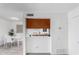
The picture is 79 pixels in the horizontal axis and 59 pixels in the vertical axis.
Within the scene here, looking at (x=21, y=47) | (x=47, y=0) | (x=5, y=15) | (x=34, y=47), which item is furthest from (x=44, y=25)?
(x=47, y=0)

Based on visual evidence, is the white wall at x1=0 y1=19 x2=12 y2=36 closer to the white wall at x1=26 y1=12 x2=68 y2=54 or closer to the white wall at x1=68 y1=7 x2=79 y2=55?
the white wall at x1=26 y1=12 x2=68 y2=54

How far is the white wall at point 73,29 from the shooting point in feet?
6.21

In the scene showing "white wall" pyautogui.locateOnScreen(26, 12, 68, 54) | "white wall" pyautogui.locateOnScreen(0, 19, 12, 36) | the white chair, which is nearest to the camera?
"white wall" pyautogui.locateOnScreen(0, 19, 12, 36)

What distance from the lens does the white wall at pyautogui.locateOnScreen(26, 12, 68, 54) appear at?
6.35 feet

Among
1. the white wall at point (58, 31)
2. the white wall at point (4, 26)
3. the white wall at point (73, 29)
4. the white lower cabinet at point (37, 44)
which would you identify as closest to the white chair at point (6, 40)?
the white wall at point (4, 26)

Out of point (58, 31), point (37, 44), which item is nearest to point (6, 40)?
point (37, 44)

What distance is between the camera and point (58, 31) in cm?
214

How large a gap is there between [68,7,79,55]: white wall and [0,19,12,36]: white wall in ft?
3.91

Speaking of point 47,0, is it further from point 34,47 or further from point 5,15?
point 34,47

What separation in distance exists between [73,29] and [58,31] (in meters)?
0.35

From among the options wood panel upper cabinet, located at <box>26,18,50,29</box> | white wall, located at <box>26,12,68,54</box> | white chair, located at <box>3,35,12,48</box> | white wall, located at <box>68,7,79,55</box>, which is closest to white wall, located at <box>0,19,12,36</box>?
white chair, located at <box>3,35,12,48</box>

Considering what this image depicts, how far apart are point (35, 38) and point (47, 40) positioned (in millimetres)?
299

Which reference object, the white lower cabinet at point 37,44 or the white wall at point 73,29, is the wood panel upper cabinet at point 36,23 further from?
the white wall at point 73,29
